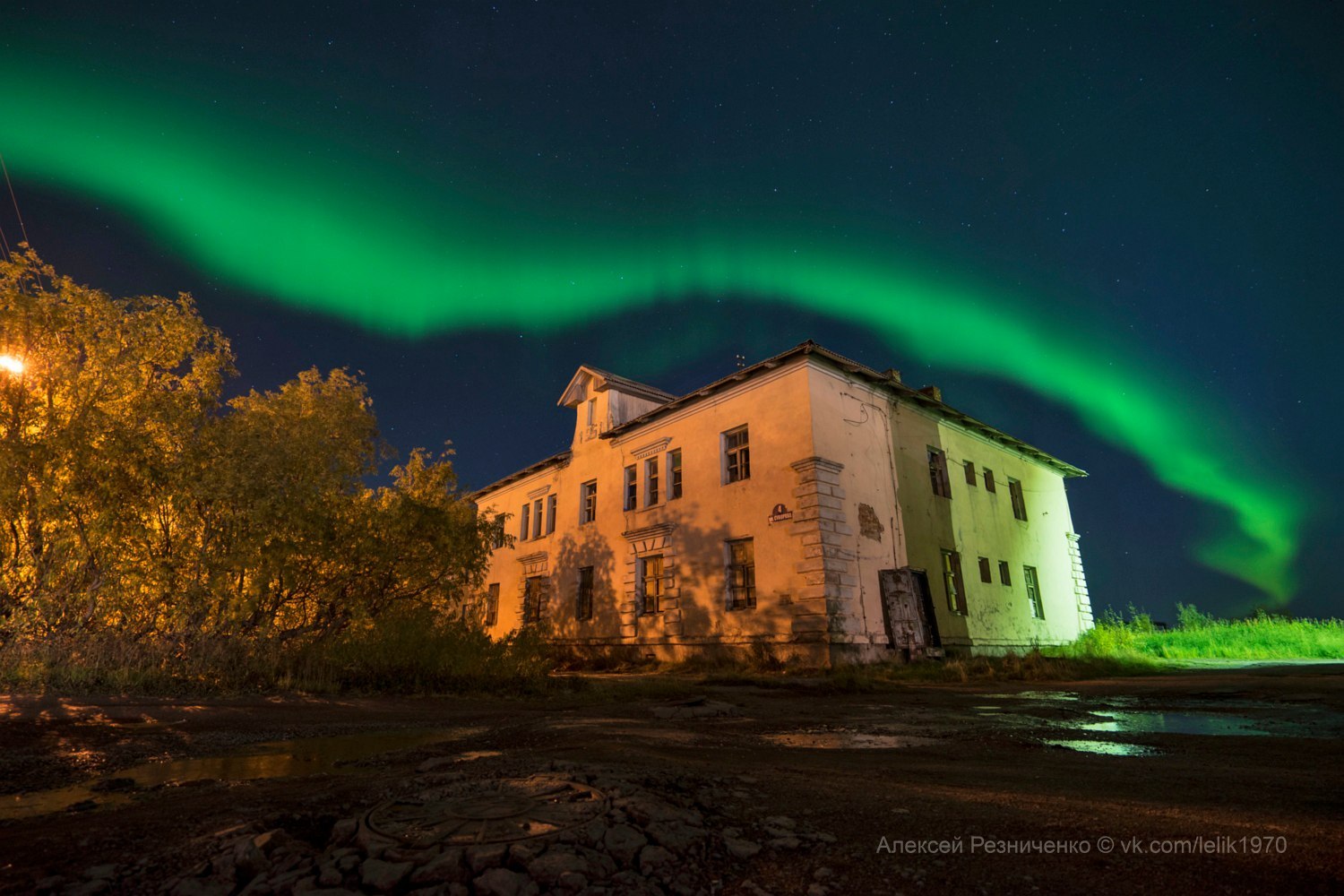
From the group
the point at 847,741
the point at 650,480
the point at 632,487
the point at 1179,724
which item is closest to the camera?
the point at 847,741

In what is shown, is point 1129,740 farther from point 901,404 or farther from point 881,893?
point 901,404

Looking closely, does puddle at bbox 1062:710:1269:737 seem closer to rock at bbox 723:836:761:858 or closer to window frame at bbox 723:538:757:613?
rock at bbox 723:836:761:858

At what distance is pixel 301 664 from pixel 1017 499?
73.4 ft

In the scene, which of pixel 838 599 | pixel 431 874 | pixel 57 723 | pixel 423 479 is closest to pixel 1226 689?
pixel 838 599

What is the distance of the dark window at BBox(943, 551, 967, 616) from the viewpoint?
17.2 metres

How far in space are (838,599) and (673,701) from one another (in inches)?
283

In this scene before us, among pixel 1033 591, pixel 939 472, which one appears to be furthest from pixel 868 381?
pixel 1033 591

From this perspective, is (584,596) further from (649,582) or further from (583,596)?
(649,582)

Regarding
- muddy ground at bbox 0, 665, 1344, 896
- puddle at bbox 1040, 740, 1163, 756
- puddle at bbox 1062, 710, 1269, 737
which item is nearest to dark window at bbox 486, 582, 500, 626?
muddy ground at bbox 0, 665, 1344, 896

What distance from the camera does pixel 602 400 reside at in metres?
22.2

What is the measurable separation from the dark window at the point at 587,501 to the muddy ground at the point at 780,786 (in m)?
15.0

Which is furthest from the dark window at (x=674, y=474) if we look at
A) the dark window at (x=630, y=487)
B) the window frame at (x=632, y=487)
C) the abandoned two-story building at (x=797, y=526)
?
the dark window at (x=630, y=487)

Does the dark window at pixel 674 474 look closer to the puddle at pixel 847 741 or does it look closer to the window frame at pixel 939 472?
the window frame at pixel 939 472

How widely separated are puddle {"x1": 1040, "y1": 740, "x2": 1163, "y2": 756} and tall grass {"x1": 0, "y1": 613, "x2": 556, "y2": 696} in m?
7.14
